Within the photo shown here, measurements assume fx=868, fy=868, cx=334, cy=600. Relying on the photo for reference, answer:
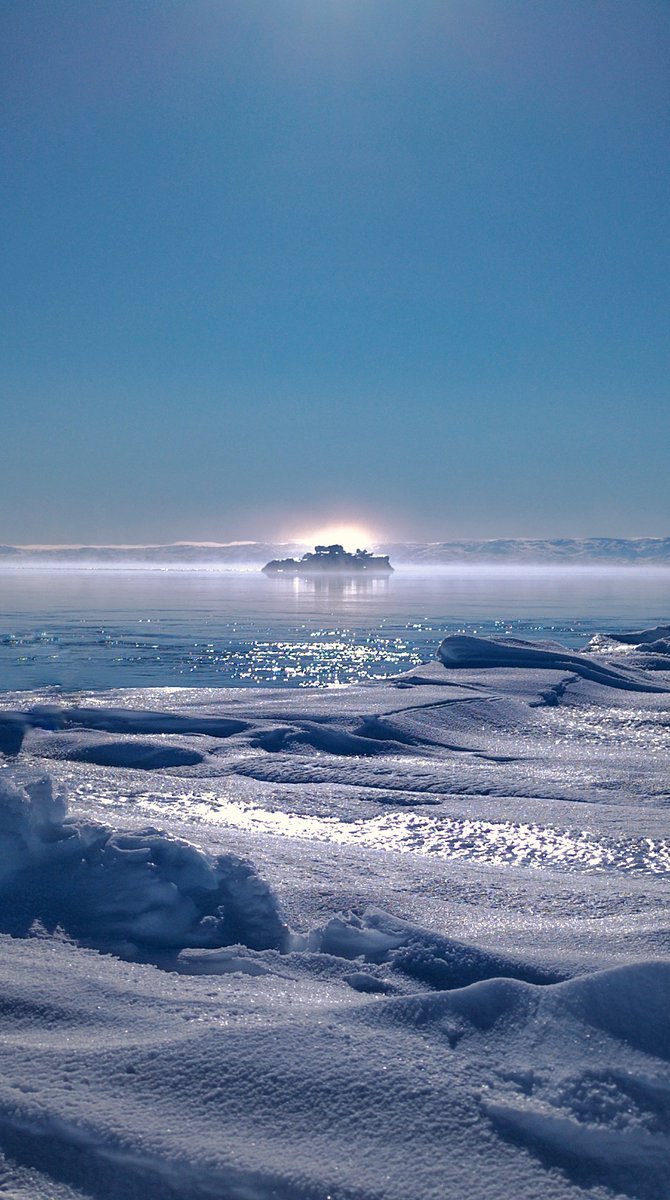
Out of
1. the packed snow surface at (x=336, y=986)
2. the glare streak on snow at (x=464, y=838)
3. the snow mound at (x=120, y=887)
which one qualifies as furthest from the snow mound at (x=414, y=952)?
the glare streak on snow at (x=464, y=838)

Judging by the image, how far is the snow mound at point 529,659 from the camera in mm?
10258

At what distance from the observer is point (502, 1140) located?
1.98 meters

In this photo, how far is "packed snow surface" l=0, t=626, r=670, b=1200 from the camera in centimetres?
193

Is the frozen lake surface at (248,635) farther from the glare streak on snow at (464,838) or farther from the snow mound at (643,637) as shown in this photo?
the glare streak on snow at (464,838)

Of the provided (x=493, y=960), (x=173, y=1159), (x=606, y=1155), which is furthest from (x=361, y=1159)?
(x=493, y=960)

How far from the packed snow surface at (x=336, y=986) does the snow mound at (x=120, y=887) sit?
0.01m

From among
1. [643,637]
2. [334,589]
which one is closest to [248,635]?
[643,637]

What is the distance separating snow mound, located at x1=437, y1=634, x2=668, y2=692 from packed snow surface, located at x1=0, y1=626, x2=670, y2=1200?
450cm

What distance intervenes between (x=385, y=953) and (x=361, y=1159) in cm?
104

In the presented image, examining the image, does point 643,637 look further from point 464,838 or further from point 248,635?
point 464,838

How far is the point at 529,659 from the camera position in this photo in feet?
36.5

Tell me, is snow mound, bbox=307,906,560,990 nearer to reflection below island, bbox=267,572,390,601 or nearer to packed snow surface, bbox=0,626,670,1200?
packed snow surface, bbox=0,626,670,1200

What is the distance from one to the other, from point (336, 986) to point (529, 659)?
8.75m

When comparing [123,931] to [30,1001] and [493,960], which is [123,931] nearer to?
[30,1001]
